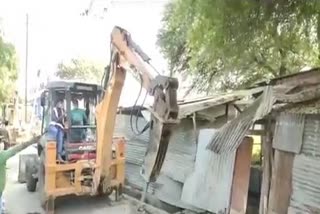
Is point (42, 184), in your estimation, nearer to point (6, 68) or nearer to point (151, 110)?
point (151, 110)

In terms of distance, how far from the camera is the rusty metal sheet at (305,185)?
21.6ft

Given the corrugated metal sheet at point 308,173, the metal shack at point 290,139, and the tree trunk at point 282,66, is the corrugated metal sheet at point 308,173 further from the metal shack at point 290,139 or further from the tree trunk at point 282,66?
the tree trunk at point 282,66

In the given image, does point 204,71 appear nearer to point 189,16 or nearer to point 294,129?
point 189,16

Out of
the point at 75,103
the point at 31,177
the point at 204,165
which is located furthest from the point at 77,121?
the point at 204,165

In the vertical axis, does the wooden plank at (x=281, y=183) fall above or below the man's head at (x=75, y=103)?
below

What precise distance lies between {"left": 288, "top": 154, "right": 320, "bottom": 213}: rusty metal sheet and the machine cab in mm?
4115

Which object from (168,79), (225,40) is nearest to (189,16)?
(225,40)

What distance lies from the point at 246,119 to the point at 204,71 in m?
6.88

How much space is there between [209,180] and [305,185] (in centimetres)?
248

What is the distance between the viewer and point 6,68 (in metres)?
15.1

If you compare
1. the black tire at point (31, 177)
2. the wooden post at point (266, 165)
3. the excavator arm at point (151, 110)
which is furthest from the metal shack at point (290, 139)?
the black tire at point (31, 177)

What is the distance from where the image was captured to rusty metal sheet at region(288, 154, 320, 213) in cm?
659

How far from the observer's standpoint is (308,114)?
6.70m

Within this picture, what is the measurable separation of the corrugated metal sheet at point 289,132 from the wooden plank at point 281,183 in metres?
0.14
